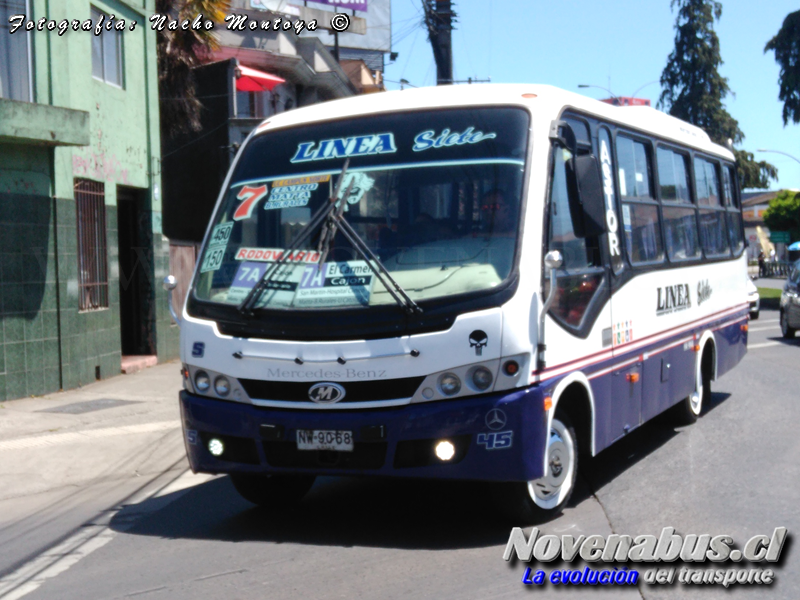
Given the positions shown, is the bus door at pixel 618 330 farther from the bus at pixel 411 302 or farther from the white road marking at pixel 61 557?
the white road marking at pixel 61 557

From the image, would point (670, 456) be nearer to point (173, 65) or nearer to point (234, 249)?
point (234, 249)

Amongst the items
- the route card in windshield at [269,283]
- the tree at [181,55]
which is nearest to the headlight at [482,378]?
the route card in windshield at [269,283]

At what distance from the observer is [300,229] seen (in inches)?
243

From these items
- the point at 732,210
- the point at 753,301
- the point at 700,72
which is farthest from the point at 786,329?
the point at 700,72

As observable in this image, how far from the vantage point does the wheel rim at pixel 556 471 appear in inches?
239

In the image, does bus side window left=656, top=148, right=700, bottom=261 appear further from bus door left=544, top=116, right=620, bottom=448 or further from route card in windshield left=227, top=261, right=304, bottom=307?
route card in windshield left=227, top=261, right=304, bottom=307

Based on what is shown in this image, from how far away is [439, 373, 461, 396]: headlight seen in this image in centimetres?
553

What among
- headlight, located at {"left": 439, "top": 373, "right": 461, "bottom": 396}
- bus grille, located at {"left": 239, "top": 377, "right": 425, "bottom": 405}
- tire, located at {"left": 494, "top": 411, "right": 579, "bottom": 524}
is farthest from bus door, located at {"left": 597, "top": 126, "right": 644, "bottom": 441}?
bus grille, located at {"left": 239, "top": 377, "right": 425, "bottom": 405}

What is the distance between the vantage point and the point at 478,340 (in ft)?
18.1

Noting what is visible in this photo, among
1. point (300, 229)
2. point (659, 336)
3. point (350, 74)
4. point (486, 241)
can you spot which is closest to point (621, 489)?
point (659, 336)

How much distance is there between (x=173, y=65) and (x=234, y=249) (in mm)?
16032

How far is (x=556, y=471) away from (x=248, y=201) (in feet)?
8.65

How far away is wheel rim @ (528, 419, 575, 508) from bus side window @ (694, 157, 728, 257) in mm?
4712

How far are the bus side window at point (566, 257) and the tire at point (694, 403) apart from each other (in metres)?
3.59
